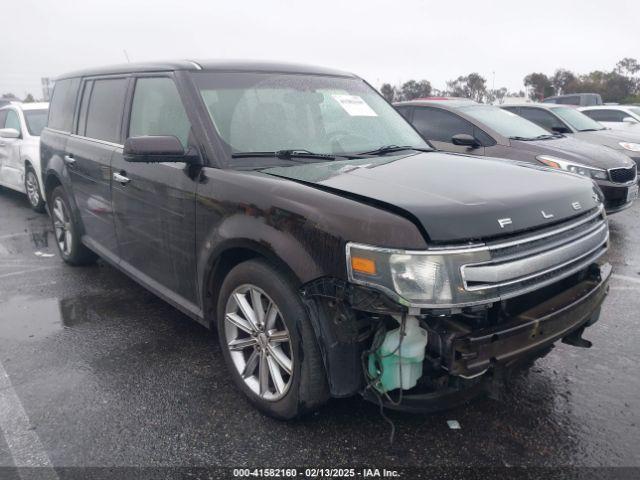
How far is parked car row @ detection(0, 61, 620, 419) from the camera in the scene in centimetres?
214

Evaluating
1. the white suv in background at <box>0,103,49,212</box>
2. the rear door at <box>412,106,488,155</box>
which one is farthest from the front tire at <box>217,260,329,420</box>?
the white suv in background at <box>0,103,49,212</box>

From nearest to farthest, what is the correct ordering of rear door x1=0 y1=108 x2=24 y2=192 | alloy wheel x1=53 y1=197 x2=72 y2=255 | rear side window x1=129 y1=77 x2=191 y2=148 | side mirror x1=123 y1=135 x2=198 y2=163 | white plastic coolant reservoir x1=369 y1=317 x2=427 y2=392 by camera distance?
1. white plastic coolant reservoir x1=369 y1=317 x2=427 y2=392
2. side mirror x1=123 y1=135 x2=198 y2=163
3. rear side window x1=129 y1=77 x2=191 y2=148
4. alloy wheel x1=53 y1=197 x2=72 y2=255
5. rear door x1=0 y1=108 x2=24 y2=192

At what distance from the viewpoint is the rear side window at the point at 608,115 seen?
534 inches

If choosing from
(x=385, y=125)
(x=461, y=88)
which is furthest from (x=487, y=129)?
(x=461, y=88)

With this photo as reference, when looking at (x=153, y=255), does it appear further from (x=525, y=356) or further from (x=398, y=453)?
(x=525, y=356)

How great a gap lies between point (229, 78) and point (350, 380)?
207 cm

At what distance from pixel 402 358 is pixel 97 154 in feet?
10.1

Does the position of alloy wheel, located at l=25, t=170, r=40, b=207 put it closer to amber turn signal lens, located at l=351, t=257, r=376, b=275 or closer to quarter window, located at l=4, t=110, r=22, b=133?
quarter window, located at l=4, t=110, r=22, b=133

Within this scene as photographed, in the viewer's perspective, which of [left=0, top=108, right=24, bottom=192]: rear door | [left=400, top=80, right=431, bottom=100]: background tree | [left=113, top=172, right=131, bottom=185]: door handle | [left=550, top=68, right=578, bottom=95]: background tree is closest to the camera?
[left=113, top=172, right=131, bottom=185]: door handle

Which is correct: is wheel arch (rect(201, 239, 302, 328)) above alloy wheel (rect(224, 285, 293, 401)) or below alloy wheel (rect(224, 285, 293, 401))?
above

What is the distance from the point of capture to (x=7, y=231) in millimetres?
6957

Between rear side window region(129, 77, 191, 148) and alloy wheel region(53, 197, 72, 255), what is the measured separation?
1.83 metres

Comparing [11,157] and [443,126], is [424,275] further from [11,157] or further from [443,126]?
[11,157]

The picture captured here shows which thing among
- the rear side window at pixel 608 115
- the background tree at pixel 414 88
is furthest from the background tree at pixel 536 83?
the rear side window at pixel 608 115
